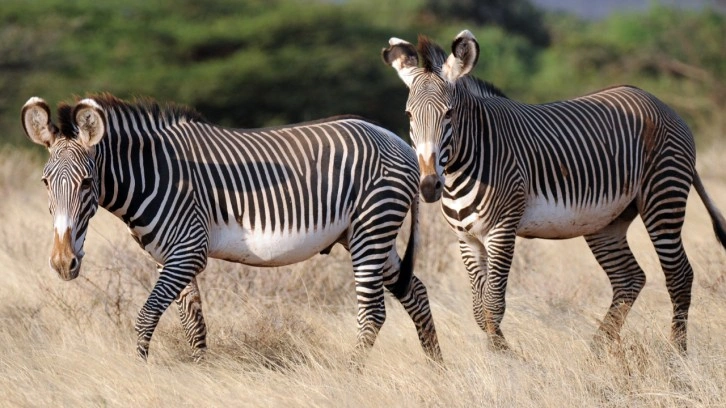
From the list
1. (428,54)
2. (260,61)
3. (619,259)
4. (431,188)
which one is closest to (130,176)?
(431,188)

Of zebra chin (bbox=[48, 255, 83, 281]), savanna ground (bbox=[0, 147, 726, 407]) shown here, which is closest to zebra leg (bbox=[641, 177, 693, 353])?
savanna ground (bbox=[0, 147, 726, 407])

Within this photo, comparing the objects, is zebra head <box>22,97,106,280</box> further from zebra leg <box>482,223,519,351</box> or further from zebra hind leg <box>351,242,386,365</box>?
zebra leg <box>482,223,519,351</box>

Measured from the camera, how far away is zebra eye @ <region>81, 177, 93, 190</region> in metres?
5.69

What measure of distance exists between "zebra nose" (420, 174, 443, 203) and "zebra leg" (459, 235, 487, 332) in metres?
0.87

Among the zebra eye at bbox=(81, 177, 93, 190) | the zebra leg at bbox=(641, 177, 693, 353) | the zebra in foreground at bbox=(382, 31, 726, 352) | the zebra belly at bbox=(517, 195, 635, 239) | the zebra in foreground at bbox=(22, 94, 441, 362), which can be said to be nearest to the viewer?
the zebra eye at bbox=(81, 177, 93, 190)

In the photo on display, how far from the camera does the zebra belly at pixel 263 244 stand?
20.5 ft

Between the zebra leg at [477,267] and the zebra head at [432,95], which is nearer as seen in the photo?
the zebra head at [432,95]

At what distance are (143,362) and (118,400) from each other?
0.52 metres

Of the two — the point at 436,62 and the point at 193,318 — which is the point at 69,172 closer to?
the point at 193,318

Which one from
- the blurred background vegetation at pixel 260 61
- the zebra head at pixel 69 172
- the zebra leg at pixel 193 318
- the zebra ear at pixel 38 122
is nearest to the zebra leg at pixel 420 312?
the zebra leg at pixel 193 318

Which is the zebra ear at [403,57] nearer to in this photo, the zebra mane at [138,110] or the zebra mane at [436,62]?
the zebra mane at [436,62]

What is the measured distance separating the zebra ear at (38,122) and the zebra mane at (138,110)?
2.6 inches

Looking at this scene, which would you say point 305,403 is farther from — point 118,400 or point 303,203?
point 303,203

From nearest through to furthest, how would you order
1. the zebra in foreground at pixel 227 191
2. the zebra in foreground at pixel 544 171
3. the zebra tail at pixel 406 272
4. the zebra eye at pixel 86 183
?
the zebra eye at pixel 86 183 → the zebra in foreground at pixel 227 191 → the zebra in foreground at pixel 544 171 → the zebra tail at pixel 406 272
